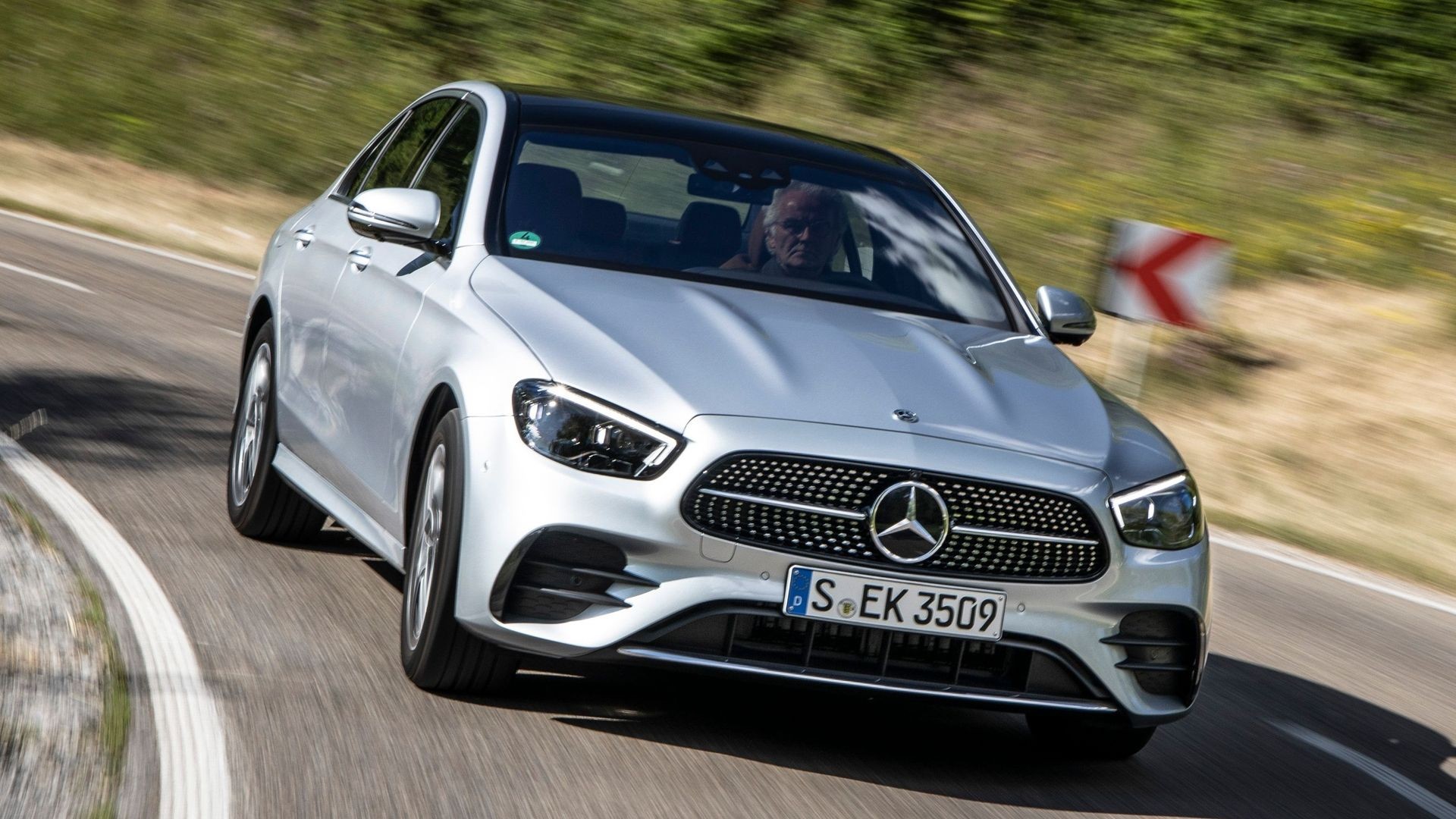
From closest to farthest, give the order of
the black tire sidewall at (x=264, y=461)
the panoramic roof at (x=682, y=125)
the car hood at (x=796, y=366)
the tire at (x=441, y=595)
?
the car hood at (x=796, y=366), the tire at (x=441, y=595), the panoramic roof at (x=682, y=125), the black tire sidewall at (x=264, y=461)

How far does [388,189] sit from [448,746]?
5.97 feet

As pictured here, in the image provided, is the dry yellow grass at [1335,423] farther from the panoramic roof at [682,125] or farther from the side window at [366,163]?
the side window at [366,163]

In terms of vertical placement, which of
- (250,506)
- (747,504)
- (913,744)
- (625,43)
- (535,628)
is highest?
(747,504)

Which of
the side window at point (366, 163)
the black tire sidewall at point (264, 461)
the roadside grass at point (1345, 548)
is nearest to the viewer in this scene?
the black tire sidewall at point (264, 461)

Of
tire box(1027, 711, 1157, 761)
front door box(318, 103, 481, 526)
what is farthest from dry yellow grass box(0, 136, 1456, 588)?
front door box(318, 103, 481, 526)

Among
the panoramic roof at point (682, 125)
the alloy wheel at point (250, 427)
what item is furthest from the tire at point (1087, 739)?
the alloy wheel at point (250, 427)

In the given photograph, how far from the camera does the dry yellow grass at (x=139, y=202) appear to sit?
757 inches

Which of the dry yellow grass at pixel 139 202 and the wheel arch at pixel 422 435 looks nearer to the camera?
the wheel arch at pixel 422 435

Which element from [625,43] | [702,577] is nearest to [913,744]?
[702,577]

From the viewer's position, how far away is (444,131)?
6.41 metres

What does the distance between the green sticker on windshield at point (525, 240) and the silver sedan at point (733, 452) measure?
0.6 inches

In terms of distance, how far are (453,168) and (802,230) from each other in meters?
1.12

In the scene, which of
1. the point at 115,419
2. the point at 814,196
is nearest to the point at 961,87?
the point at 115,419

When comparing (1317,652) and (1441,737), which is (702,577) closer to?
(1441,737)
